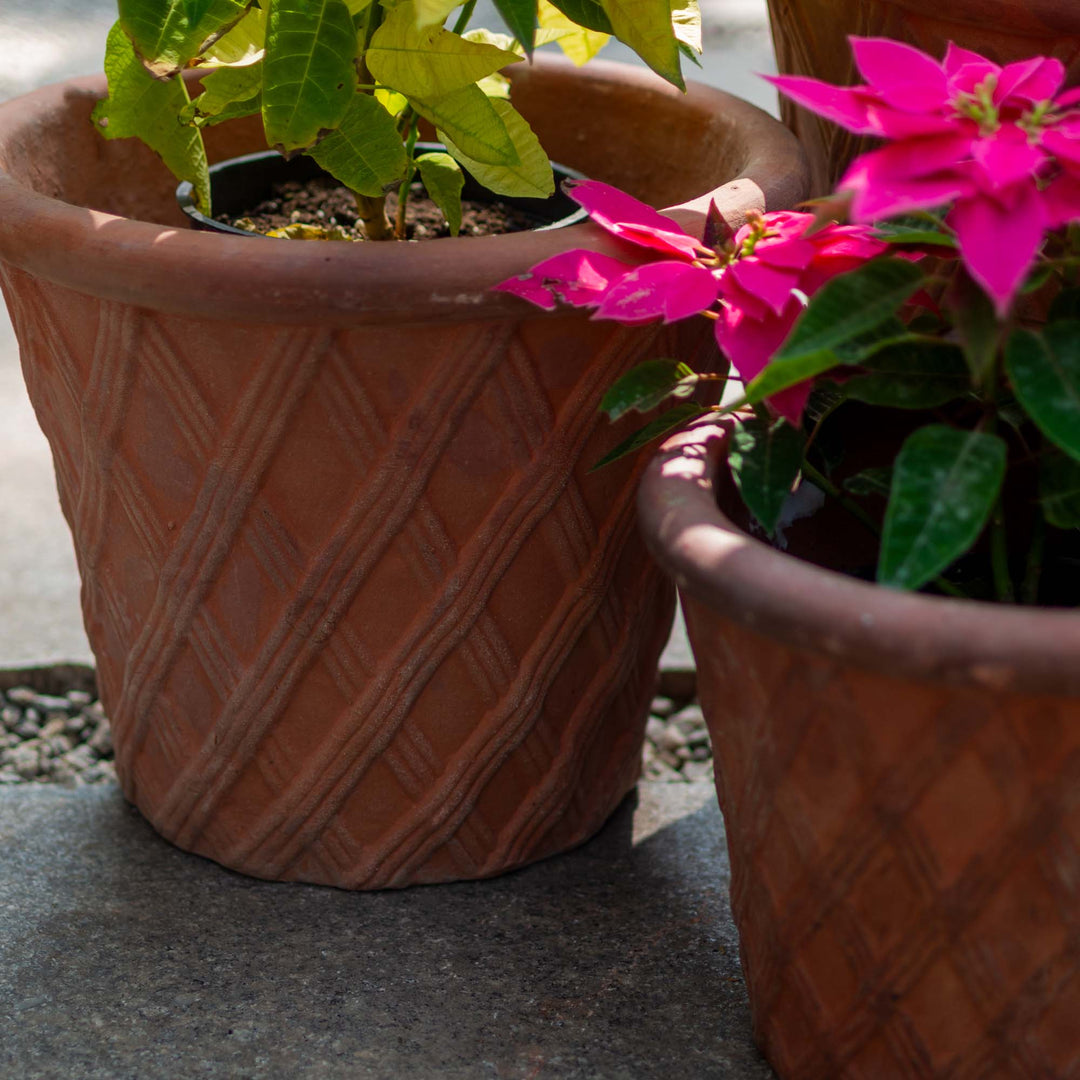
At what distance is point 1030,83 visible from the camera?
33.5 inches

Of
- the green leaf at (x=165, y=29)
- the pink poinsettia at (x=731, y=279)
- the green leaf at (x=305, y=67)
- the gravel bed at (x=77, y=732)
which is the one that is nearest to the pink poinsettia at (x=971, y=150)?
the pink poinsettia at (x=731, y=279)

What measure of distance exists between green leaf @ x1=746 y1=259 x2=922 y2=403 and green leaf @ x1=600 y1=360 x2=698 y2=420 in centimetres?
11

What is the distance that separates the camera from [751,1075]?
1.07m

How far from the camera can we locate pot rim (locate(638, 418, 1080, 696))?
0.73 m

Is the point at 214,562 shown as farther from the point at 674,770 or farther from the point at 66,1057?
the point at 674,770

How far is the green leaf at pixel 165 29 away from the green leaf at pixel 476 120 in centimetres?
17

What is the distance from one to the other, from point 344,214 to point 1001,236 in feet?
2.70

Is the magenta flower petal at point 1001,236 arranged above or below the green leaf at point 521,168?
above

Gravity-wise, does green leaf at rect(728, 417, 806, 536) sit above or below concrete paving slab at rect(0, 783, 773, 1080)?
above

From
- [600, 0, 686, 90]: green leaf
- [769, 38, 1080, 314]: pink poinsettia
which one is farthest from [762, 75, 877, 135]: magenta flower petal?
[600, 0, 686, 90]: green leaf

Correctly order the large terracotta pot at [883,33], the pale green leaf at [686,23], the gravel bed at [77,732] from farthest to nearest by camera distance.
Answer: the gravel bed at [77,732]
the pale green leaf at [686,23]
the large terracotta pot at [883,33]

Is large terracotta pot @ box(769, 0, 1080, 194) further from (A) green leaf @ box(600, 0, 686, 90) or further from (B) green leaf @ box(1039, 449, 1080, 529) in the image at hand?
(B) green leaf @ box(1039, 449, 1080, 529)

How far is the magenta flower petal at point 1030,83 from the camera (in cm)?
84

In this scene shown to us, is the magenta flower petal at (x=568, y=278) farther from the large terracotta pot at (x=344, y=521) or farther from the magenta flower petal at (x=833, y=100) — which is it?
the magenta flower petal at (x=833, y=100)
